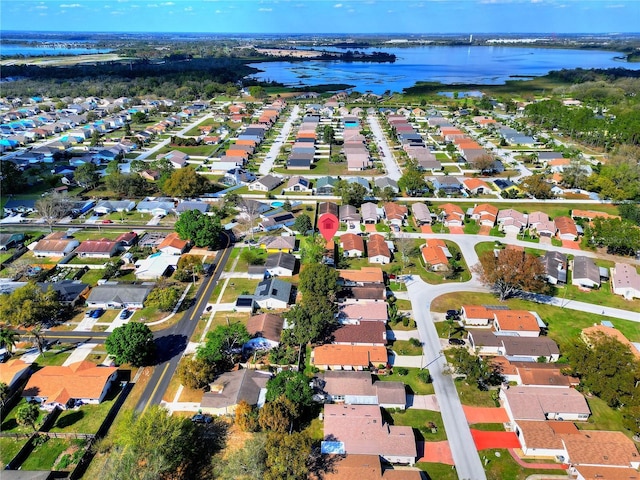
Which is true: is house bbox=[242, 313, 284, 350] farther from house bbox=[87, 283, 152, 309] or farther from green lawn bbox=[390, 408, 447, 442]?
house bbox=[87, 283, 152, 309]

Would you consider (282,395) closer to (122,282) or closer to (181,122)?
(122,282)

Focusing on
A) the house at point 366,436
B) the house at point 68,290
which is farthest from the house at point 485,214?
the house at point 68,290

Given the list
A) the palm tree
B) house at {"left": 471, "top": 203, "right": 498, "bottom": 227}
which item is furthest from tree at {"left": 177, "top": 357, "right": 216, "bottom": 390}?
house at {"left": 471, "top": 203, "right": 498, "bottom": 227}

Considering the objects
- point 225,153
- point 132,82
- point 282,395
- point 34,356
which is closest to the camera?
point 282,395

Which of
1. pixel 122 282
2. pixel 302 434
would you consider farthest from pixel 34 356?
pixel 302 434

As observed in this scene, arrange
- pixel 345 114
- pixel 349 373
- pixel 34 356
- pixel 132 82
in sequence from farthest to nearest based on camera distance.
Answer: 1. pixel 132 82
2. pixel 345 114
3. pixel 34 356
4. pixel 349 373

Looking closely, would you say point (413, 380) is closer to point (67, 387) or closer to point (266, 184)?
point (67, 387)
